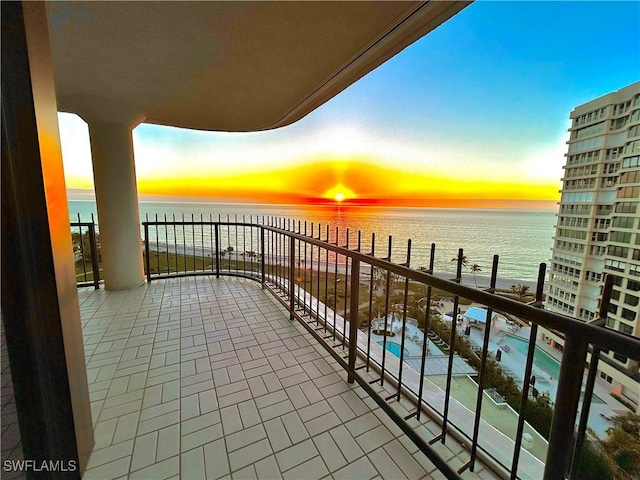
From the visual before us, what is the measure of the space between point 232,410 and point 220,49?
117 inches

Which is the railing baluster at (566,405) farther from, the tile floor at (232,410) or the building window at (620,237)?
the building window at (620,237)

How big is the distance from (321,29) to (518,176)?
15.7 ft

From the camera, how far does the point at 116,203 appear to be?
3.92 m

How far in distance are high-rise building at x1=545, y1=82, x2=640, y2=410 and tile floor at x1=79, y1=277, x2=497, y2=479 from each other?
1104mm

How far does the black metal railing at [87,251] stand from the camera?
3863mm

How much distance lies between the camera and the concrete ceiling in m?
1.78

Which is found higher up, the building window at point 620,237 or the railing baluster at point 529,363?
the building window at point 620,237

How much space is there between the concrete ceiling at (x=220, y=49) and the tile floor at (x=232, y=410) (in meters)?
2.77

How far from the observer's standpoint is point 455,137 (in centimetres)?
1012

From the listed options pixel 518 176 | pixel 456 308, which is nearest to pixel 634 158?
pixel 456 308

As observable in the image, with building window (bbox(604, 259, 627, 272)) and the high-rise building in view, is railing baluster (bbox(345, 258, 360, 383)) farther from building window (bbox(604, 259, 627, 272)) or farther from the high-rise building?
building window (bbox(604, 259, 627, 272))

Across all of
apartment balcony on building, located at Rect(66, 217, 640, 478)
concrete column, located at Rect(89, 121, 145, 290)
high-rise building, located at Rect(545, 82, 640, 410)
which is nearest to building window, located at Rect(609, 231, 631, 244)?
high-rise building, located at Rect(545, 82, 640, 410)

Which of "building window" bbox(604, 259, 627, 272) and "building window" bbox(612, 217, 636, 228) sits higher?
"building window" bbox(612, 217, 636, 228)

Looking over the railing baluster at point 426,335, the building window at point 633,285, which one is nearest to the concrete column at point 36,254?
the railing baluster at point 426,335
